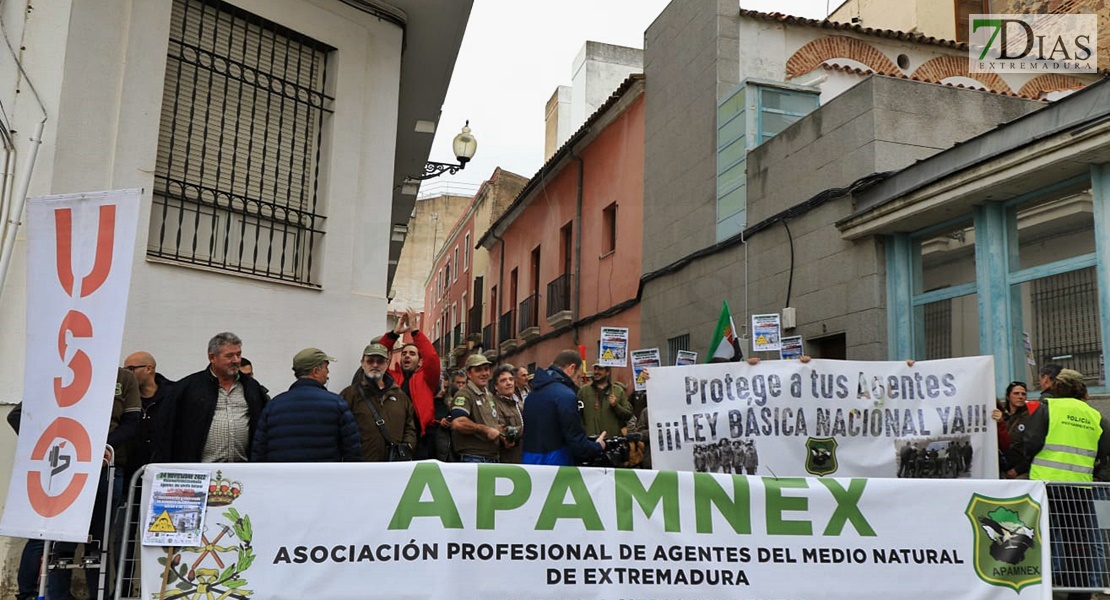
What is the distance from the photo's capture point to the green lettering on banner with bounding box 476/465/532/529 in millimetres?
4594

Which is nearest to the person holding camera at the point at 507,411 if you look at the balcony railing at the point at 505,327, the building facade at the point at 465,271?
the balcony railing at the point at 505,327

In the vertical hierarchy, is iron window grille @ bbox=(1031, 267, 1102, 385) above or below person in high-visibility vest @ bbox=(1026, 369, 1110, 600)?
above

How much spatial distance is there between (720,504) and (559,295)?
A: 15606mm

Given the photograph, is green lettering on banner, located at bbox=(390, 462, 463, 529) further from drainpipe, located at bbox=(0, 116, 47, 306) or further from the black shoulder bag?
drainpipe, located at bbox=(0, 116, 47, 306)

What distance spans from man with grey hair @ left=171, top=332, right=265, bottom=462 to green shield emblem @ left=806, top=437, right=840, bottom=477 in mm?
3556

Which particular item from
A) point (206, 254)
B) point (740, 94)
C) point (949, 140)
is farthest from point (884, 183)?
point (206, 254)

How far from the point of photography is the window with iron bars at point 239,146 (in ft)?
24.2

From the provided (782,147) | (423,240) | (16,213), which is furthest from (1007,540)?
(423,240)

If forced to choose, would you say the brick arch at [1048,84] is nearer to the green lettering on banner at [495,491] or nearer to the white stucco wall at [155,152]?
the white stucco wall at [155,152]

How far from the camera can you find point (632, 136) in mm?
17141

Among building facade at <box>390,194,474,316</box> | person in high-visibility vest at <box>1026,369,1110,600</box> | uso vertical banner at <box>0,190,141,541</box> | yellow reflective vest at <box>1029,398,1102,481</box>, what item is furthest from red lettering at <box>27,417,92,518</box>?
building facade at <box>390,194,474,316</box>

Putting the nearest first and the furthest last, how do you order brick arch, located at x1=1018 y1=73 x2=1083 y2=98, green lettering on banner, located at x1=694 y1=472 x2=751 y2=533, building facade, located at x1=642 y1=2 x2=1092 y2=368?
1. green lettering on banner, located at x1=694 y1=472 x2=751 y2=533
2. building facade, located at x1=642 y1=2 x2=1092 y2=368
3. brick arch, located at x1=1018 y1=73 x2=1083 y2=98

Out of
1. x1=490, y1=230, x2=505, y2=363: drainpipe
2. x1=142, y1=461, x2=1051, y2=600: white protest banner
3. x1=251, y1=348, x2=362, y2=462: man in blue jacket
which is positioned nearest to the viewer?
x1=142, y1=461, x2=1051, y2=600: white protest banner

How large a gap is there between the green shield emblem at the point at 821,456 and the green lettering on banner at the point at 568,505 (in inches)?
83.4
